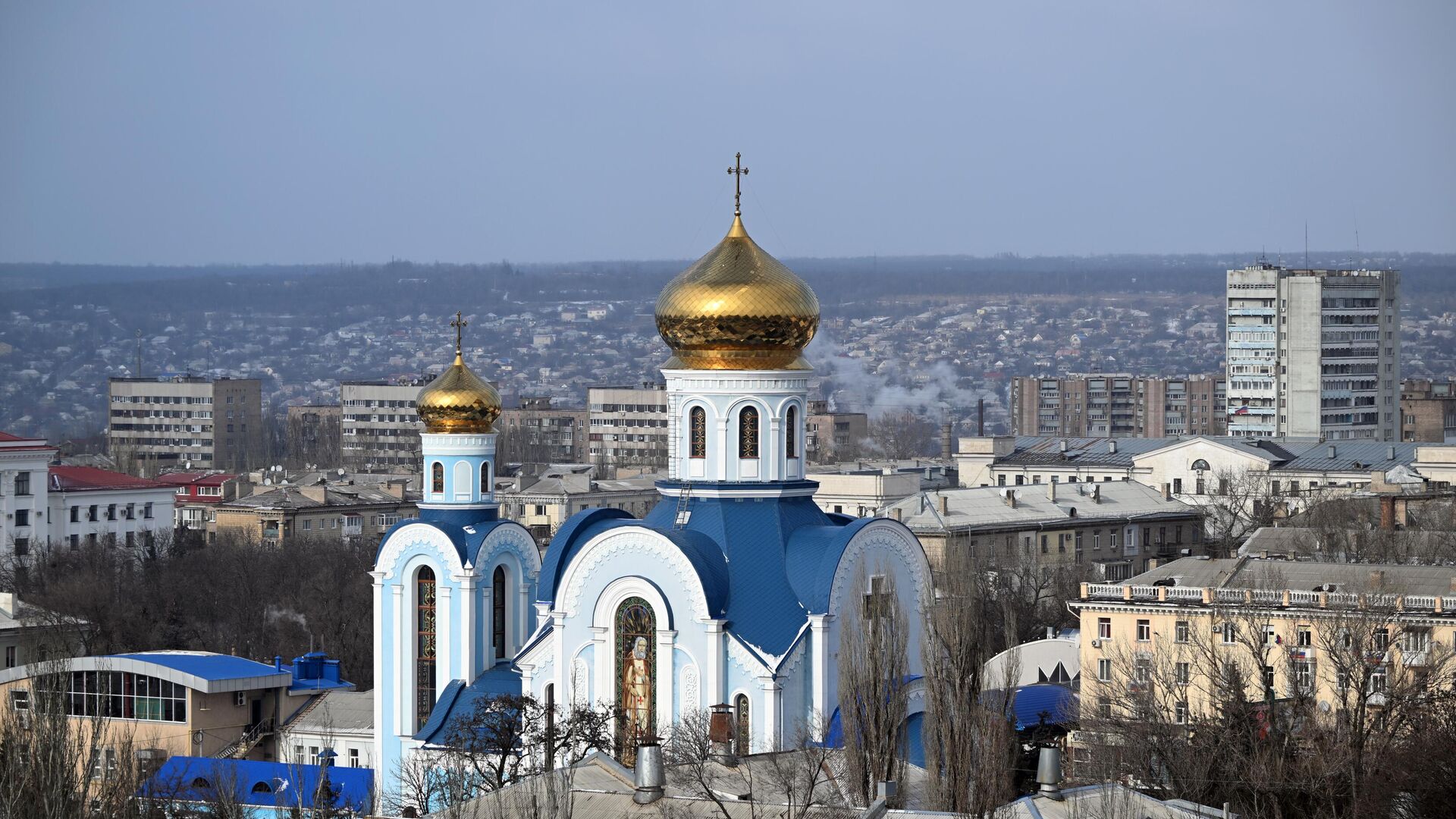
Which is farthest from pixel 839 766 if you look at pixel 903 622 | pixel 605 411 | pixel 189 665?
pixel 605 411

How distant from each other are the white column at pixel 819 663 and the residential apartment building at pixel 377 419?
9085 cm

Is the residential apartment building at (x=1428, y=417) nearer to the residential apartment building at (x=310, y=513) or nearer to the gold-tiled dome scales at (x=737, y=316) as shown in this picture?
the residential apartment building at (x=310, y=513)

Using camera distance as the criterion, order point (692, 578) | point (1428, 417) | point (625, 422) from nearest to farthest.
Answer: point (692, 578) → point (1428, 417) → point (625, 422)

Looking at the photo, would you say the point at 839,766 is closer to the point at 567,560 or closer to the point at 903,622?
the point at 903,622

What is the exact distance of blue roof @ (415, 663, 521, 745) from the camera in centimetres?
2758

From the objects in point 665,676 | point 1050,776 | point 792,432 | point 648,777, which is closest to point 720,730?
point 665,676

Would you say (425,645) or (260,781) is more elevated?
(425,645)

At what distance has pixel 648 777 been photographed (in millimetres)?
21109

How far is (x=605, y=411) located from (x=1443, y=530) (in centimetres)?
7394

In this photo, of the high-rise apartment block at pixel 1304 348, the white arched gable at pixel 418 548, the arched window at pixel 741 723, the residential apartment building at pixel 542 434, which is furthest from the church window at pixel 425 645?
the residential apartment building at pixel 542 434

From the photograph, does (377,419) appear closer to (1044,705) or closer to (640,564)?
(1044,705)

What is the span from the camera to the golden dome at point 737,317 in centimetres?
2633

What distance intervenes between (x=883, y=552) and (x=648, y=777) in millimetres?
5502

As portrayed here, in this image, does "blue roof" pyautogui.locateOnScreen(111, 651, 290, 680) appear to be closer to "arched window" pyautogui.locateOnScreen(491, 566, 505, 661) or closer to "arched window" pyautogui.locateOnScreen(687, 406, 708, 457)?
"arched window" pyautogui.locateOnScreen(491, 566, 505, 661)
